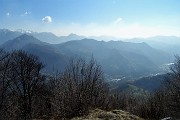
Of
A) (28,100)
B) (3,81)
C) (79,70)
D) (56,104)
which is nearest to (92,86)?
(79,70)

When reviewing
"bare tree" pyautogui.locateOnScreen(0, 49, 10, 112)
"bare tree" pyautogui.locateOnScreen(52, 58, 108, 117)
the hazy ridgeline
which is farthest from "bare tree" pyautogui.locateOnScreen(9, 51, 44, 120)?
"bare tree" pyautogui.locateOnScreen(52, 58, 108, 117)

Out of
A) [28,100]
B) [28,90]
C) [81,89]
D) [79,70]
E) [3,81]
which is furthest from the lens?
[28,100]

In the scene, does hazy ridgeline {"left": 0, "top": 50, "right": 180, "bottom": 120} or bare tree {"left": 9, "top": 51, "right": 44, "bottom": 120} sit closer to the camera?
hazy ridgeline {"left": 0, "top": 50, "right": 180, "bottom": 120}

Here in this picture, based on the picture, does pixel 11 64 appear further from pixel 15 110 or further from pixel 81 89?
pixel 81 89

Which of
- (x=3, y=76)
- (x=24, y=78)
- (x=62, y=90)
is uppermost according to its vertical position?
(x=62, y=90)

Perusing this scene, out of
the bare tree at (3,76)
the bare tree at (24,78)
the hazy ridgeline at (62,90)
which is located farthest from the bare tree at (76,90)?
the bare tree at (24,78)

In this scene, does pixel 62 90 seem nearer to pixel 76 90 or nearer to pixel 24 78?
pixel 76 90

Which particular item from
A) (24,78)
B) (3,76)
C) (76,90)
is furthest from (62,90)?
(24,78)

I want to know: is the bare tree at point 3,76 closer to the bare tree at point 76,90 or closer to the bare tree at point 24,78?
the bare tree at point 24,78

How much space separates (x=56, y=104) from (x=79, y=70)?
194 inches

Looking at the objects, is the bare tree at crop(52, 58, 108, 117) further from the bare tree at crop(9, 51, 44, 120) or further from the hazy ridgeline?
the bare tree at crop(9, 51, 44, 120)

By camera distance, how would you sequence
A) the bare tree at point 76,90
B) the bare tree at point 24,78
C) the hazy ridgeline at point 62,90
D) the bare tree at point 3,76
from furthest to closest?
the bare tree at point 24,78 < the bare tree at point 3,76 < the hazy ridgeline at point 62,90 < the bare tree at point 76,90

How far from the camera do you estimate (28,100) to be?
53781mm

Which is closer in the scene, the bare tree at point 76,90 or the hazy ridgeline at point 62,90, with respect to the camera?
Answer: the bare tree at point 76,90
